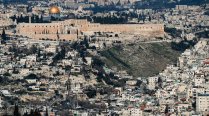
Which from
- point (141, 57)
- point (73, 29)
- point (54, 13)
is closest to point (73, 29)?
point (73, 29)

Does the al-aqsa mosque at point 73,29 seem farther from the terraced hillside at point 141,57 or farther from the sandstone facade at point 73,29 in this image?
the terraced hillside at point 141,57

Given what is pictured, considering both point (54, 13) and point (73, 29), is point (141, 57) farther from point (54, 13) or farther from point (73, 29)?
point (54, 13)

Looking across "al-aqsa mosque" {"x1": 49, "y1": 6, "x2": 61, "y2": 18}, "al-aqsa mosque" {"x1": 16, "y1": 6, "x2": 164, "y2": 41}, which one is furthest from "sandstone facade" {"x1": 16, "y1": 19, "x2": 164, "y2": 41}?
"al-aqsa mosque" {"x1": 49, "y1": 6, "x2": 61, "y2": 18}

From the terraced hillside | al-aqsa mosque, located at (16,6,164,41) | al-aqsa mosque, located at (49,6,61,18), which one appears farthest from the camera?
al-aqsa mosque, located at (49,6,61,18)

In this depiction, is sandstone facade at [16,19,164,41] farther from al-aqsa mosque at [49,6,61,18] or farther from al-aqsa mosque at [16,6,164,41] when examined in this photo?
al-aqsa mosque at [49,6,61,18]

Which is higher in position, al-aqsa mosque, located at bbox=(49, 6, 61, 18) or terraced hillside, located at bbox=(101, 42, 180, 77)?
al-aqsa mosque, located at bbox=(49, 6, 61, 18)
